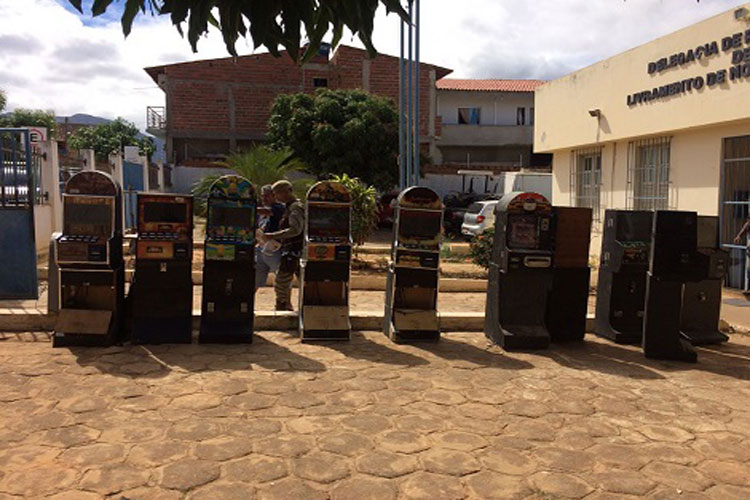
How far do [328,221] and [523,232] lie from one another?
7.19 feet

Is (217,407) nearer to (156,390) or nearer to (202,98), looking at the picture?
(156,390)

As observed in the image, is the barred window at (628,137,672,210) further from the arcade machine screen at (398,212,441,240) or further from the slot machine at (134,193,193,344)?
the slot machine at (134,193,193,344)

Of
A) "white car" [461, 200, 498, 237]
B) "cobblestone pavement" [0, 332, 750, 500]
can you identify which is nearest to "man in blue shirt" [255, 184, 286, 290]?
"cobblestone pavement" [0, 332, 750, 500]

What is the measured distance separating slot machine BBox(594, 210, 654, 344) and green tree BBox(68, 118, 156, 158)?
44.7 m

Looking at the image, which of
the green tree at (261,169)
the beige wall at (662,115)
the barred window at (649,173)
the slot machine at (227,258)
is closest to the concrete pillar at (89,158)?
the green tree at (261,169)

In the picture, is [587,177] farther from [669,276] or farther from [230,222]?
[230,222]

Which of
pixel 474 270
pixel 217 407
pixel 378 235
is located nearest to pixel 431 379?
pixel 217 407

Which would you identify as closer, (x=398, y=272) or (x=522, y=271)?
(x=522, y=271)

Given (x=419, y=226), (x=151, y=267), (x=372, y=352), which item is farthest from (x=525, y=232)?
(x=151, y=267)

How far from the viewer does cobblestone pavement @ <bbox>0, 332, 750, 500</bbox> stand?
3629 millimetres

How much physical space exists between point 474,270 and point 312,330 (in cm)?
611

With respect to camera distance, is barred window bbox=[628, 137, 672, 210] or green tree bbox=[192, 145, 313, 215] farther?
green tree bbox=[192, 145, 313, 215]

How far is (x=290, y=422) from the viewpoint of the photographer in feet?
14.8

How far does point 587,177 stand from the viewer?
50.2 ft
